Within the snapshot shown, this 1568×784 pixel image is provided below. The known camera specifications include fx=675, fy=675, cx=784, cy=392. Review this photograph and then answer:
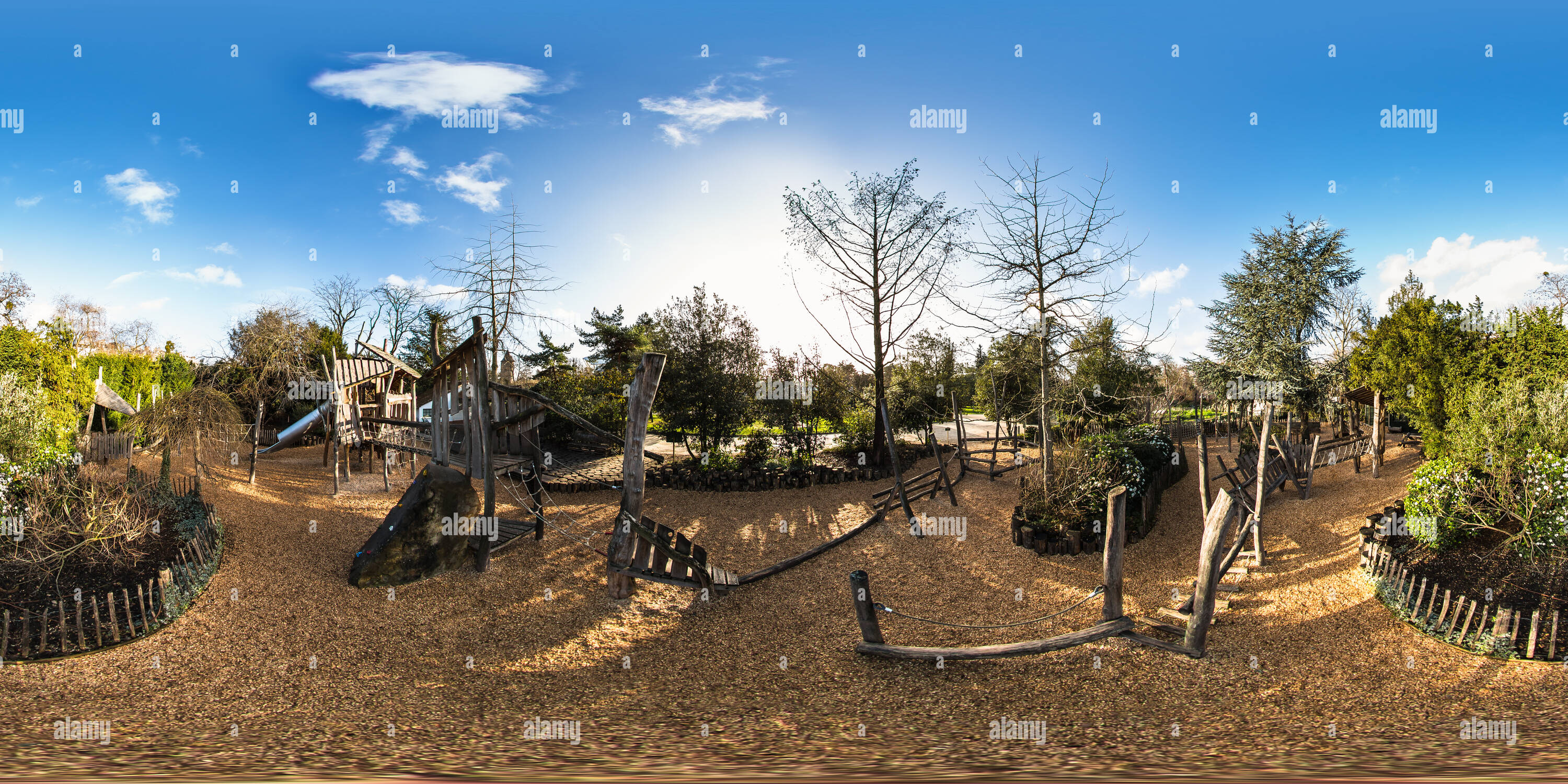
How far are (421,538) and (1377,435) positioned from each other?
67.4 feet

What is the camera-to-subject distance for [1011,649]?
682 centimetres

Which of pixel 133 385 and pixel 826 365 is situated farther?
pixel 133 385

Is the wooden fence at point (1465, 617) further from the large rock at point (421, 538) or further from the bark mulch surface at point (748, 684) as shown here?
the large rock at point (421, 538)

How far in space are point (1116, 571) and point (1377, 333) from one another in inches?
593

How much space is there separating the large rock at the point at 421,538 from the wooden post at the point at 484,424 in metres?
0.24

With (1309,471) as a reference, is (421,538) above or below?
below

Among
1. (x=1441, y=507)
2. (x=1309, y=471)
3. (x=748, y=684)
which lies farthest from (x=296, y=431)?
(x=1309, y=471)

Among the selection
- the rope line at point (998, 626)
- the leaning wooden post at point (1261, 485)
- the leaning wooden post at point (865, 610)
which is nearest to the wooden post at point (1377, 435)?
the leaning wooden post at point (1261, 485)

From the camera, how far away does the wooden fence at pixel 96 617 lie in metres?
6.72

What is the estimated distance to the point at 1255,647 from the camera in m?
7.39

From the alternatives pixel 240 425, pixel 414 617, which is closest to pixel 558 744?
pixel 414 617

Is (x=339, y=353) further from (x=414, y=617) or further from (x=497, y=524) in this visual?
(x=414, y=617)

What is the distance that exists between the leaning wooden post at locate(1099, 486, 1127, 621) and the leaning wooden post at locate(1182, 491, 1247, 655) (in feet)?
2.41

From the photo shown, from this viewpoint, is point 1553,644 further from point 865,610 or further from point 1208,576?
point 865,610
